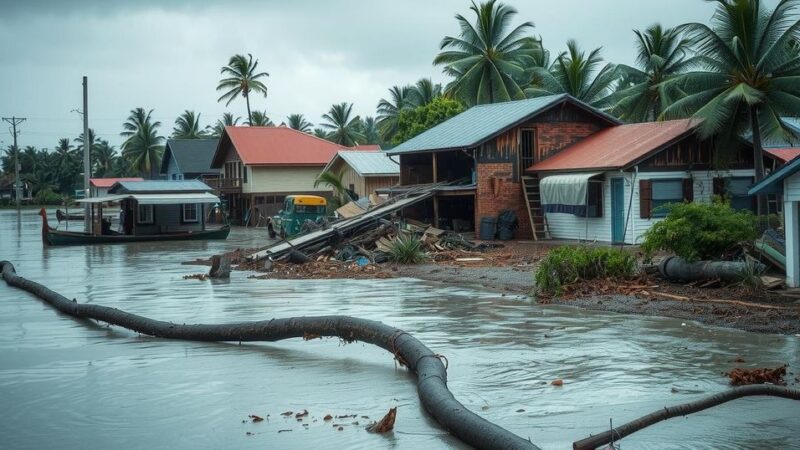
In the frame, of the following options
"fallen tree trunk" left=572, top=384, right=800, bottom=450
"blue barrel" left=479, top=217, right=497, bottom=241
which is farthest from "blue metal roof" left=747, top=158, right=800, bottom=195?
"blue barrel" left=479, top=217, right=497, bottom=241

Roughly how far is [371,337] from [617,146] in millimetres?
22821

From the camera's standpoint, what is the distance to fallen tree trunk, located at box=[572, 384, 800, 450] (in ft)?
27.6

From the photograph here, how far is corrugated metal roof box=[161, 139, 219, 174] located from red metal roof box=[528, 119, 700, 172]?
1768 inches

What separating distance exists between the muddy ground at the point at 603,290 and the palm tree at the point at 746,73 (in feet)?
22.4

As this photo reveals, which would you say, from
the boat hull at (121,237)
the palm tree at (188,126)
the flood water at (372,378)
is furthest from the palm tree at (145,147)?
the flood water at (372,378)

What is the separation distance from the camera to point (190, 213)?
167ft

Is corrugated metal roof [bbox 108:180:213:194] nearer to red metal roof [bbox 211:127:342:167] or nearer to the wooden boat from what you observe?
the wooden boat

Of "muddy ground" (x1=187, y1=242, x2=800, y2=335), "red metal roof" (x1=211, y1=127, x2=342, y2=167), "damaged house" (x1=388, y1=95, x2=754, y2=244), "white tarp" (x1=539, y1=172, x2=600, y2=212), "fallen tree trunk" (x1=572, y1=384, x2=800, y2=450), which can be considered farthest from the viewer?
"red metal roof" (x1=211, y1=127, x2=342, y2=167)

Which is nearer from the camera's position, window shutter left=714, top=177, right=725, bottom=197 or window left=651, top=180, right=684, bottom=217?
window left=651, top=180, right=684, bottom=217

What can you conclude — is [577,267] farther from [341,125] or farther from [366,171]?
[341,125]

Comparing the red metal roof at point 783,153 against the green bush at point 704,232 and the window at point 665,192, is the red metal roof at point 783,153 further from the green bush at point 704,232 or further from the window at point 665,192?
the green bush at point 704,232

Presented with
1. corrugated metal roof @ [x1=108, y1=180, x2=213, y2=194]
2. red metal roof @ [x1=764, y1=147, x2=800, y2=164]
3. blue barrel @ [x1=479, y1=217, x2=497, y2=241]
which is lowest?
blue barrel @ [x1=479, y1=217, x2=497, y2=241]

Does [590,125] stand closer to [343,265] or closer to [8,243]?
[343,265]

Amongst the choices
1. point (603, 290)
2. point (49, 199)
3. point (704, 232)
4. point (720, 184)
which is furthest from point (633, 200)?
point (49, 199)
